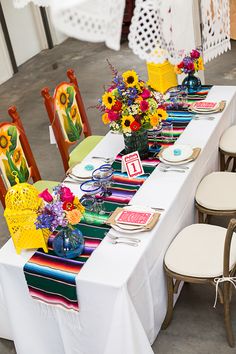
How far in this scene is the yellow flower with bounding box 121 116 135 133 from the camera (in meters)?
2.75

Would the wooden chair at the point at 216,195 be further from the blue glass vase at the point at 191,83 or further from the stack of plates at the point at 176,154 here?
the blue glass vase at the point at 191,83

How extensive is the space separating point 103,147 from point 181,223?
0.80 m

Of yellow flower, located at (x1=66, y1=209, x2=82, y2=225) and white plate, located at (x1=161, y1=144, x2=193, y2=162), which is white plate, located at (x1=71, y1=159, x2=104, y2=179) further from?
yellow flower, located at (x1=66, y1=209, x2=82, y2=225)

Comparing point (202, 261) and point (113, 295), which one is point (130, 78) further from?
point (113, 295)

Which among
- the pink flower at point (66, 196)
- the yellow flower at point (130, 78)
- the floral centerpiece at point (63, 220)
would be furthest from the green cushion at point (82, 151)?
the pink flower at point (66, 196)

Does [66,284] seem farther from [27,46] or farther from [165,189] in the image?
[27,46]

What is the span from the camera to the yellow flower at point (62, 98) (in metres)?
3.54

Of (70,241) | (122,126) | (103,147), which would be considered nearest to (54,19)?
(70,241)

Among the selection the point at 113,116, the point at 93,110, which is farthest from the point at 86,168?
the point at 93,110

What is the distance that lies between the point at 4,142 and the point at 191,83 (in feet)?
4.70

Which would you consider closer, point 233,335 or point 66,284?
point 66,284

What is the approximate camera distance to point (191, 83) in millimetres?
3672

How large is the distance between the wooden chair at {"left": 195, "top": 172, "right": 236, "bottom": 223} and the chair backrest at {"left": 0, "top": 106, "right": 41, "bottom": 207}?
109cm

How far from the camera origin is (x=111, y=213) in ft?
8.40
